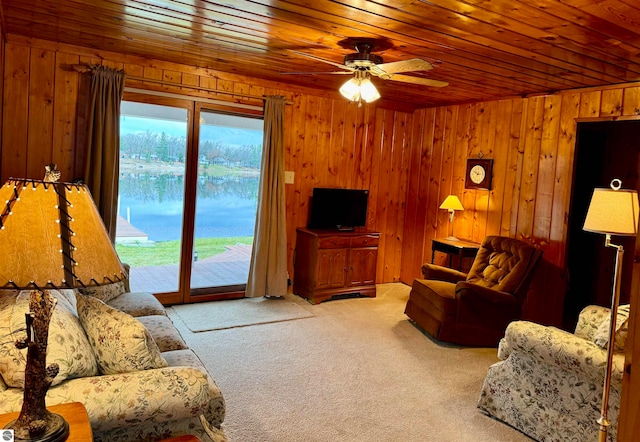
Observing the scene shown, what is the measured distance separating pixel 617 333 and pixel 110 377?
2316 mm

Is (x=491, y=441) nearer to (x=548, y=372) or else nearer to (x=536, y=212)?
(x=548, y=372)

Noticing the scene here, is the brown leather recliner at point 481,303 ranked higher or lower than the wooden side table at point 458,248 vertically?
lower

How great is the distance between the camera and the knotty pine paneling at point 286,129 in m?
3.93

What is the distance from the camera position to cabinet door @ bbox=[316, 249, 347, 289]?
5141 millimetres

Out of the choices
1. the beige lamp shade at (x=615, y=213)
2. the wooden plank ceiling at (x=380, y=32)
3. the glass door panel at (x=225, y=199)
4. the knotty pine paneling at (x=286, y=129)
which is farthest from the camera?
the glass door panel at (x=225, y=199)

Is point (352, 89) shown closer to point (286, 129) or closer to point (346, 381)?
point (286, 129)

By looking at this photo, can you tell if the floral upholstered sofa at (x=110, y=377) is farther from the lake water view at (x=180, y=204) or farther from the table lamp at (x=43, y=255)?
the lake water view at (x=180, y=204)

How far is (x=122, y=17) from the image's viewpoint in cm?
313

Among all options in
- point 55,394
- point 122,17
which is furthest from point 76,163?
point 55,394

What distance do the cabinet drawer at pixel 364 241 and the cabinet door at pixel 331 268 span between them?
160 millimetres

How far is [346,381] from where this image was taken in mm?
3338

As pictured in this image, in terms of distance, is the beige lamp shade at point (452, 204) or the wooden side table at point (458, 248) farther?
the beige lamp shade at point (452, 204)

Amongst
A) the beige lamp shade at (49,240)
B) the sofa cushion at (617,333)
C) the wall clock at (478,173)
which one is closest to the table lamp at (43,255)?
the beige lamp shade at (49,240)

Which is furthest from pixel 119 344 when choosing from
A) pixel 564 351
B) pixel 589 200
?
pixel 589 200
